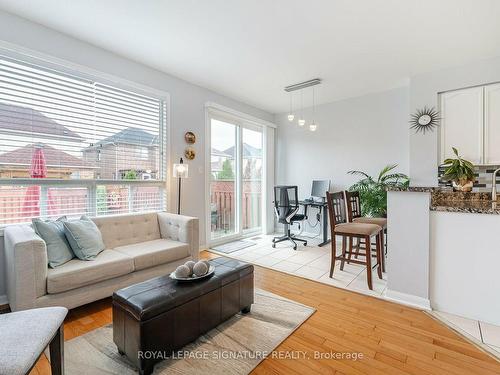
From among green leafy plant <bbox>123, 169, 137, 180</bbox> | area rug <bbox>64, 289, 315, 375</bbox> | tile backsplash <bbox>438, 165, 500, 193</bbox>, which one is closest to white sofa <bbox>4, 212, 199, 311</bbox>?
area rug <bbox>64, 289, 315, 375</bbox>

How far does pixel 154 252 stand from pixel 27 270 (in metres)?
1.00

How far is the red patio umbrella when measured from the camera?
8.14 feet

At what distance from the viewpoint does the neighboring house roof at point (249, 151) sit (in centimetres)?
483

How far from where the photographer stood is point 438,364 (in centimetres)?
161

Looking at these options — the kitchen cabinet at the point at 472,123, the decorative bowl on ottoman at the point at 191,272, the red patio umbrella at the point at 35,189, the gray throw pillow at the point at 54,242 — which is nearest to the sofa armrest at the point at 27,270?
the gray throw pillow at the point at 54,242

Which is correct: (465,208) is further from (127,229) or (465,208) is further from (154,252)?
(127,229)

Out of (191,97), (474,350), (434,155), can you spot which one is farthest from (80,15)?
(434,155)

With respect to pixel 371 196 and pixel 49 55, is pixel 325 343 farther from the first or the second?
pixel 49 55

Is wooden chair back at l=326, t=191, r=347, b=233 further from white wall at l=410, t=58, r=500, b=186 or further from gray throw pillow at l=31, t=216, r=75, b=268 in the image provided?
gray throw pillow at l=31, t=216, r=75, b=268

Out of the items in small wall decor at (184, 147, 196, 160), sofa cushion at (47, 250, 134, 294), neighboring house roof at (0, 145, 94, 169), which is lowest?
sofa cushion at (47, 250, 134, 294)

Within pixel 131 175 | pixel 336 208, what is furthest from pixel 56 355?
pixel 336 208

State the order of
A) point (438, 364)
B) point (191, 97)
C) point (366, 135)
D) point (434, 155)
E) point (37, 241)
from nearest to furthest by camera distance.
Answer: point (438, 364) → point (37, 241) → point (434, 155) → point (191, 97) → point (366, 135)

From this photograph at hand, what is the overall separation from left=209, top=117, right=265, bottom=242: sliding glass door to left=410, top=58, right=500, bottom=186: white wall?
2.85 m

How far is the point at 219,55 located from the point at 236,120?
1.76m
